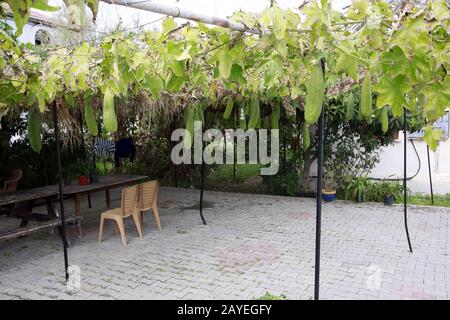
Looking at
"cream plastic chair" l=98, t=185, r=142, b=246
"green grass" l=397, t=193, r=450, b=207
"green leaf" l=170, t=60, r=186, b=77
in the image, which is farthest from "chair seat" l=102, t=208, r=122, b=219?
"green grass" l=397, t=193, r=450, b=207

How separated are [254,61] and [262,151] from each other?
5.10m

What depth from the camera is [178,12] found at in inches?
63.8

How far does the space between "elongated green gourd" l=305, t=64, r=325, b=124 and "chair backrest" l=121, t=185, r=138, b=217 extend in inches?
137

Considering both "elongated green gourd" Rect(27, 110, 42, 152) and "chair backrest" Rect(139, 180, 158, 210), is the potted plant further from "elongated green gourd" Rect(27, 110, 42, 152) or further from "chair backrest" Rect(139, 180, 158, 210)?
"elongated green gourd" Rect(27, 110, 42, 152)

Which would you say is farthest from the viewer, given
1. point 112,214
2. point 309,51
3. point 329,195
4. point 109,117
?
point 329,195

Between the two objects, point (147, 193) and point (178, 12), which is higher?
point (178, 12)

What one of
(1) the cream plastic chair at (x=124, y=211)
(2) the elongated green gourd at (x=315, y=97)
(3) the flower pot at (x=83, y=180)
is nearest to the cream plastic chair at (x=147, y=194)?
(1) the cream plastic chair at (x=124, y=211)

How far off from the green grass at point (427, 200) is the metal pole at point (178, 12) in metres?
5.99

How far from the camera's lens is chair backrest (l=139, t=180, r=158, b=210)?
5.10 meters

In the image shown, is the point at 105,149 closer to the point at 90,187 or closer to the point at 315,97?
the point at 90,187

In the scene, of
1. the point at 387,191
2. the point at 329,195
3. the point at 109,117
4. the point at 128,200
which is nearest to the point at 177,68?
the point at 109,117

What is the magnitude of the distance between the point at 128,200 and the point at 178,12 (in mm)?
3547

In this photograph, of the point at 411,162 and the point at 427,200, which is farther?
the point at 411,162
